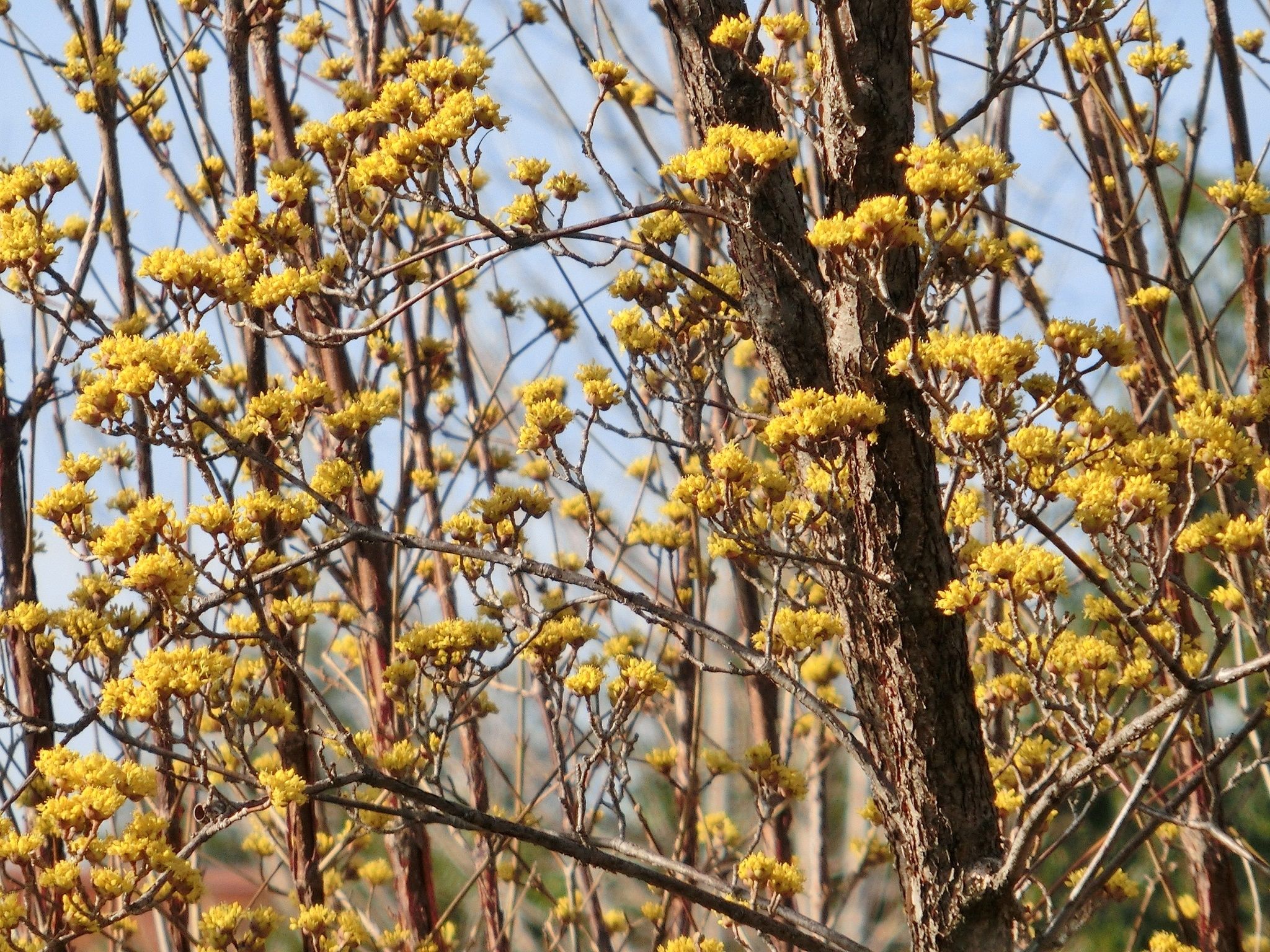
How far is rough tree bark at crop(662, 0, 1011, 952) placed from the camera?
1.85m

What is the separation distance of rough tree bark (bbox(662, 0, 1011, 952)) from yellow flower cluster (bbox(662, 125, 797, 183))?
2.2 inches

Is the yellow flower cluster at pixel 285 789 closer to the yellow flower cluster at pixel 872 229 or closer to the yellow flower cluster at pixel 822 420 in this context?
the yellow flower cluster at pixel 822 420

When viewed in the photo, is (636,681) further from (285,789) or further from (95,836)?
(95,836)

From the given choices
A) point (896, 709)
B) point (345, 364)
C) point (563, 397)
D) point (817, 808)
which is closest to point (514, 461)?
point (563, 397)

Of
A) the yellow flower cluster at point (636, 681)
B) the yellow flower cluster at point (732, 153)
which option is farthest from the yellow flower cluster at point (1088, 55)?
the yellow flower cluster at point (636, 681)

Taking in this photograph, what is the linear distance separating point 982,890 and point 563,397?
6.05ft

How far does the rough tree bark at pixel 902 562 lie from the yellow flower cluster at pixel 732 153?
0.06m

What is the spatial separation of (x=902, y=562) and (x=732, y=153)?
66 centimetres

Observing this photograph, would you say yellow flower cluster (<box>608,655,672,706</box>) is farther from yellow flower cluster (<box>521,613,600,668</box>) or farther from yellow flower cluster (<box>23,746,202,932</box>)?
yellow flower cluster (<box>23,746,202,932</box>)

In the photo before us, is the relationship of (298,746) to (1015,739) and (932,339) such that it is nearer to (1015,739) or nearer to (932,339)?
(1015,739)

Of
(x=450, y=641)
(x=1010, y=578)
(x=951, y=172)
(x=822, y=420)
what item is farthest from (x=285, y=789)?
(x=951, y=172)

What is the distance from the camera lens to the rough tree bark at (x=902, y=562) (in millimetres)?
1853

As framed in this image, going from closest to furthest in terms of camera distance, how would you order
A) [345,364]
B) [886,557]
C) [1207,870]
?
[886,557] → [1207,870] → [345,364]

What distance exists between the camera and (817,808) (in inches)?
141
